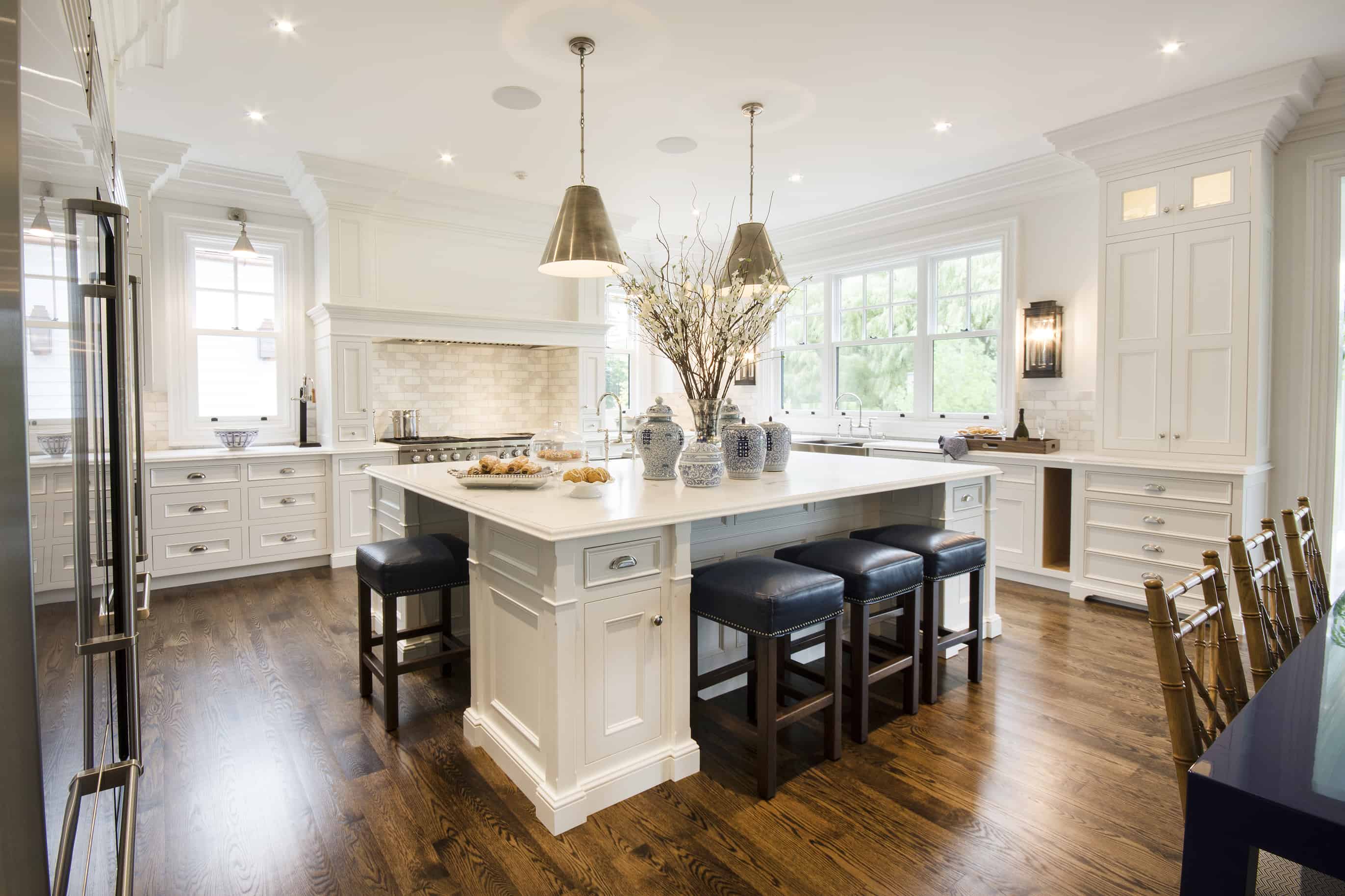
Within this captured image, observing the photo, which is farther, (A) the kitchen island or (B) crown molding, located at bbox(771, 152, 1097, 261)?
(B) crown molding, located at bbox(771, 152, 1097, 261)

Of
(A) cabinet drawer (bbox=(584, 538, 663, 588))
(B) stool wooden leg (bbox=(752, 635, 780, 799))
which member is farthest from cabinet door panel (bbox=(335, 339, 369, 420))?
(B) stool wooden leg (bbox=(752, 635, 780, 799))

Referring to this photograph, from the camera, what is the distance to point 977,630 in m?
3.07

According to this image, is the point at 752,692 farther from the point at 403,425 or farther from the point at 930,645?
the point at 403,425

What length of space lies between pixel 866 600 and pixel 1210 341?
9.89 ft

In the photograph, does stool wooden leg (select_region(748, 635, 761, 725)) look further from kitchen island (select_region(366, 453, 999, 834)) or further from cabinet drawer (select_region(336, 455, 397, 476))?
cabinet drawer (select_region(336, 455, 397, 476))

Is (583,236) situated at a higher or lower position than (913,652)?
higher

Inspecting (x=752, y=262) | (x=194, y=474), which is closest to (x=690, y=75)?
(x=752, y=262)

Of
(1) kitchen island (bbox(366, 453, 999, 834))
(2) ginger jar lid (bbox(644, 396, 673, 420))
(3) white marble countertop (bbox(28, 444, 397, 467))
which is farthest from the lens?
(3) white marble countertop (bbox(28, 444, 397, 467))

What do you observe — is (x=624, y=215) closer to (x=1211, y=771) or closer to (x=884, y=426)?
(x=884, y=426)

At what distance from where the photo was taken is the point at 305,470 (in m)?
5.13

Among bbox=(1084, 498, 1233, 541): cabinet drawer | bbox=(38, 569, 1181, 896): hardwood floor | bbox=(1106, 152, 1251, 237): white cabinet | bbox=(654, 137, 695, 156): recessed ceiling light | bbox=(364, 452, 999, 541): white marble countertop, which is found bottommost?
bbox=(38, 569, 1181, 896): hardwood floor

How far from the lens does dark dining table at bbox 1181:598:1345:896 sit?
2.62 ft

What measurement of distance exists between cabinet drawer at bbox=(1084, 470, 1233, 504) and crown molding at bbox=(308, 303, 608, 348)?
13.8 ft

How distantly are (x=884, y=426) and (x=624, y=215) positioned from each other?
308cm
